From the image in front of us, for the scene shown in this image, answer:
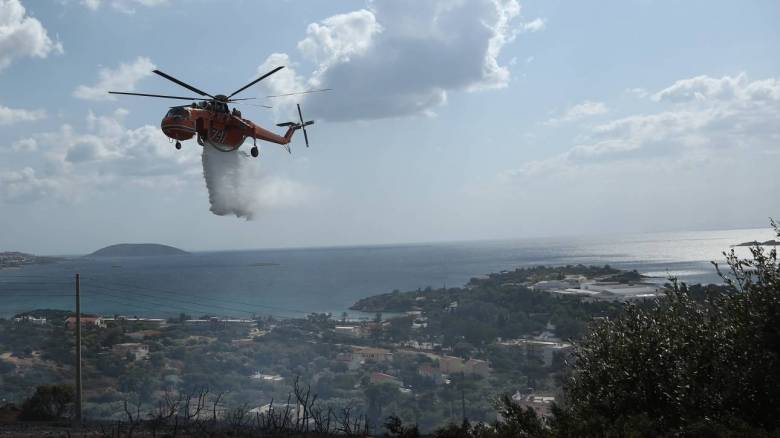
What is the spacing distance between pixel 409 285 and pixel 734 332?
147379mm

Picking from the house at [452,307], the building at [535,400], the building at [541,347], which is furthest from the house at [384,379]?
the house at [452,307]

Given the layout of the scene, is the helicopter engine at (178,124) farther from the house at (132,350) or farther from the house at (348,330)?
the house at (348,330)

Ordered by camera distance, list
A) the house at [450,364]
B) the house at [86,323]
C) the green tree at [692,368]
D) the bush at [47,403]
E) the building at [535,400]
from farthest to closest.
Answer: the house at [86,323], the house at [450,364], the building at [535,400], the bush at [47,403], the green tree at [692,368]

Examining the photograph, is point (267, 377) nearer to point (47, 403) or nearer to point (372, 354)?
point (372, 354)

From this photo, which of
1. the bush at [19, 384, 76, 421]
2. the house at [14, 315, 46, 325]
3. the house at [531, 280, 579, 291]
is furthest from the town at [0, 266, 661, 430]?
the bush at [19, 384, 76, 421]

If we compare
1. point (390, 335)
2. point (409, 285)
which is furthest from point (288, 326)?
point (409, 285)

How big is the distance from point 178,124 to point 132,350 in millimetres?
50211

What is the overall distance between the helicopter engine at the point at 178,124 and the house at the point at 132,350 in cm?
4572

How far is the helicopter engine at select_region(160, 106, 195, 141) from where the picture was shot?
1708 centimetres

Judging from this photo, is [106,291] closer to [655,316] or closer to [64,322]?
[64,322]

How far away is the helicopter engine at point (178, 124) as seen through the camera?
56.0 feet

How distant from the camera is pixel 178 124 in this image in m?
17.2

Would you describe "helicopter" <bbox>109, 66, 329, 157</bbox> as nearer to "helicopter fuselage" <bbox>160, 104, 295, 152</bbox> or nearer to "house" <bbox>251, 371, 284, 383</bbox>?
"helicopter fuselage" <bbox>160, 104, 295, 152</bbox>

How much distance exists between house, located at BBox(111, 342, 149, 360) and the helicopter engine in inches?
1800
